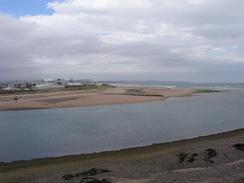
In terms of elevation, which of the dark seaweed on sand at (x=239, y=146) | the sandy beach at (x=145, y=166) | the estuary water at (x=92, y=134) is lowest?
the estuary water at (x=92, y=134)

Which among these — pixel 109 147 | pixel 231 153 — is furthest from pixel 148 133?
pixel 231 153

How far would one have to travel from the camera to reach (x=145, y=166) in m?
15.5

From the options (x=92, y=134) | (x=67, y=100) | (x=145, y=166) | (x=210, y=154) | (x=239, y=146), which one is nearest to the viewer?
(x=145, y=166)

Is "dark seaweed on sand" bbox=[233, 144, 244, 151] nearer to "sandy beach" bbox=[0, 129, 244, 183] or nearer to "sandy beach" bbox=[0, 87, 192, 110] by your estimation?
"sandy beach" bbox=[0, 129, 244, 183]

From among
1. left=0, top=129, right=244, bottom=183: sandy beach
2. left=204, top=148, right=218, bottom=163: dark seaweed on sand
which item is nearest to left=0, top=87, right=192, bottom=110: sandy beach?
left=0, top=129, right=244, bottom=183: sandy beach

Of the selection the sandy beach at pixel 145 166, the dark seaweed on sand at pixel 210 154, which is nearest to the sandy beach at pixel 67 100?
the sandy beach at pixel 145 166

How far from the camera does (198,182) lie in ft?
39.1

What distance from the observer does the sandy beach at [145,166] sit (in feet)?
43.2

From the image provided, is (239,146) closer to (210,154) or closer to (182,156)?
(210,154)

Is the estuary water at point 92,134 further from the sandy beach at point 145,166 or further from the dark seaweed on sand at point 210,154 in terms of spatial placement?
the dark seaweed on sand at point 210,154

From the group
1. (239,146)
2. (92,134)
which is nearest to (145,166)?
(239,146)

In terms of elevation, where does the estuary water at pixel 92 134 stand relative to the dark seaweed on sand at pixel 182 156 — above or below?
below

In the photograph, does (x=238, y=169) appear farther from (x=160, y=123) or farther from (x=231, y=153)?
(x=160, y=123)

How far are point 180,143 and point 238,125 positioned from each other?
10.9m
